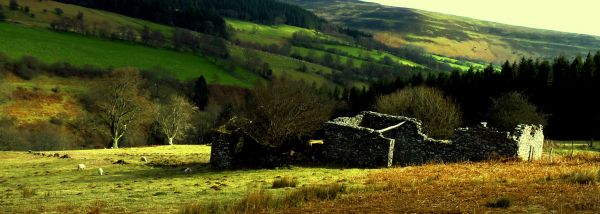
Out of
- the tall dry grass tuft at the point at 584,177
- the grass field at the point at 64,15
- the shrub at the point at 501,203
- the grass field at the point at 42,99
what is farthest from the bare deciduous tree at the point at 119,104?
the grass field at the point at 64,15

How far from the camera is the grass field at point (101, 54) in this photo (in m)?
114

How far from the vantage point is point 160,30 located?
158 meters

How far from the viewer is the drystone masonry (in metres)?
29.2

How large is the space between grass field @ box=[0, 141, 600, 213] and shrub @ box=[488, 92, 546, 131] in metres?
28.7

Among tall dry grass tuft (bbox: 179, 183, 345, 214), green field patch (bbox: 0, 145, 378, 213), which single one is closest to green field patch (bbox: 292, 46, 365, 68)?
green field patch (bbox: 0, 145, 378, 213)

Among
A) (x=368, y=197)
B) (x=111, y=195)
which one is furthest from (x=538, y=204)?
(x=111, y=195)

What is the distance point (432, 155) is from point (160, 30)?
14100 centimetres

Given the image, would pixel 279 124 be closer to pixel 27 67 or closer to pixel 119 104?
pixel 119 104

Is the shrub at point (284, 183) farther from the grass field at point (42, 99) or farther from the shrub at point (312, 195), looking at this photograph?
the grass field at point (42, 99)

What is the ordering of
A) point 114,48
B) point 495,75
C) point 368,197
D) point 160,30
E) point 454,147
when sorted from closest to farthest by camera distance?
1. point 368,197
2. point 454,147
3. point 495,75
4. point 114,48
5. point 160,30

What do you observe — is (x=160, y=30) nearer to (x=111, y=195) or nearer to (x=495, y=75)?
(x=495, y=75)

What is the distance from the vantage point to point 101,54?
122m

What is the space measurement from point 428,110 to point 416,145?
104ft

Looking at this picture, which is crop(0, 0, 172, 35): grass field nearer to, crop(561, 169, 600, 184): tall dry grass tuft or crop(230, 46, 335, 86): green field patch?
crop(230, 46, 335, 86): green field patch
